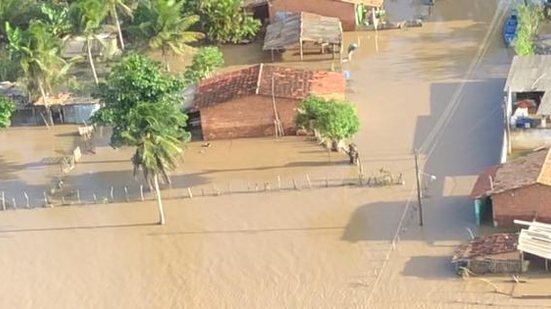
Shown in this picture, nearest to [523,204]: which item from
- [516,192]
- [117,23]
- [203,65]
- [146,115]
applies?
[516,192]

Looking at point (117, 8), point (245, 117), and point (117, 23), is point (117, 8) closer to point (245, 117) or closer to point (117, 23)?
point (117, 23)

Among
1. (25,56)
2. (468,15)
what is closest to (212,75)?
(25,56)

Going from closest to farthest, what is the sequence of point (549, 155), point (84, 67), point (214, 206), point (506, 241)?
point (506, 241)
point (549, 155)
point (214, 206)
point (84, 67)

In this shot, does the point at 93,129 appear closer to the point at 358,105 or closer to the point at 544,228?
the point at 358,105

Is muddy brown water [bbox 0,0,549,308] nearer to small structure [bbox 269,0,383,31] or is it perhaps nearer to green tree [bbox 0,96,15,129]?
green tree [bbox 0,96,15,129]

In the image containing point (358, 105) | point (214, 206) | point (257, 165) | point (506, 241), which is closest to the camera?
point (506, 241)

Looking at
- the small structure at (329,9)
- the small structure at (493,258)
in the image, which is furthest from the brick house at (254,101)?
the small structure at (493,258)

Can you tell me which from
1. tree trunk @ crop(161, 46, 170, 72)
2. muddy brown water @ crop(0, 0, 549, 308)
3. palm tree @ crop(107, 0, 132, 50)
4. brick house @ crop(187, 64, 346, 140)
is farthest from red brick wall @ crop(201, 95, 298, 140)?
palm tree @ crop(107, 0, 132, 50)
